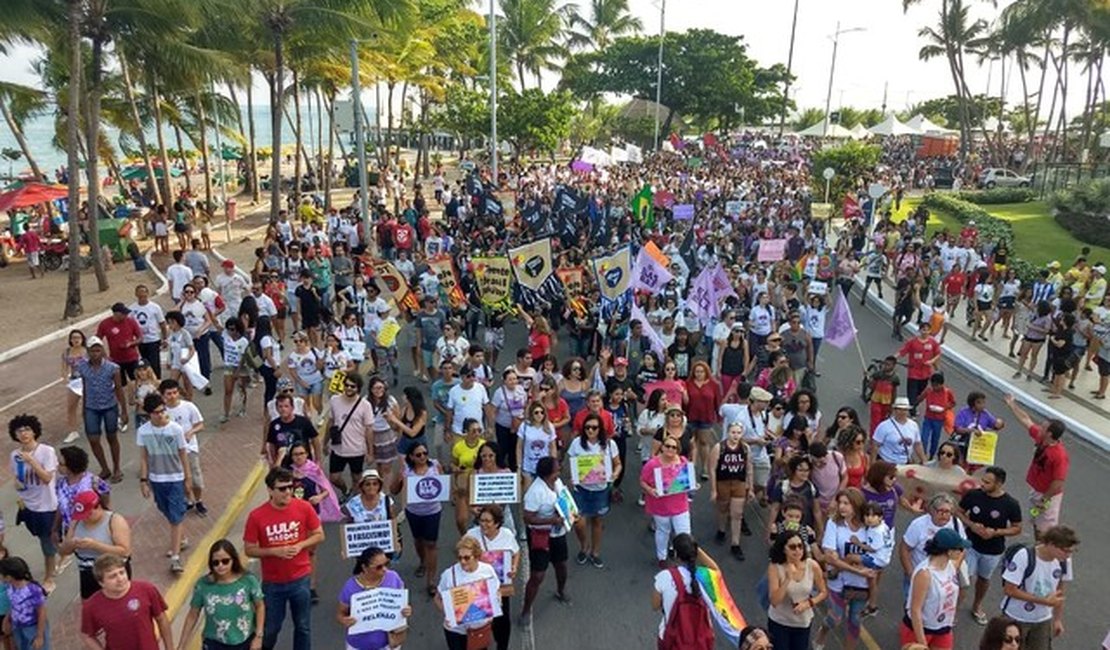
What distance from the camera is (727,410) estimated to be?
27.7 ft

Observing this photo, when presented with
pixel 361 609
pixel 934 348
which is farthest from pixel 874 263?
pixel 361 609

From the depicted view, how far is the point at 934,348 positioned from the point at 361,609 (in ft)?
27.3

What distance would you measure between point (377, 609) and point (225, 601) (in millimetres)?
948

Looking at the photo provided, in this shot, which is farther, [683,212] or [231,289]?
[683,212]

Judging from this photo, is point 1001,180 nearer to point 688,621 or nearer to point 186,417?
point 688,621

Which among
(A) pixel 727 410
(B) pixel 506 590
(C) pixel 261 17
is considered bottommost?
(B) pixel 506 590

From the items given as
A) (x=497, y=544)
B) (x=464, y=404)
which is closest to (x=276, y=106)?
(x=464, y=404)

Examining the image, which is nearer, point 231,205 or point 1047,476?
point 1047,476

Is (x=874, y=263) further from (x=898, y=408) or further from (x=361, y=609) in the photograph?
(x=361, y=609)

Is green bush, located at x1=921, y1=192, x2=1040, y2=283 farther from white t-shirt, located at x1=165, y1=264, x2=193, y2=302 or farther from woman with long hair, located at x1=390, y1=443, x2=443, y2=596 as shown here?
white t-shirt, located at x1=165, y1=264, x2=193, y2=302

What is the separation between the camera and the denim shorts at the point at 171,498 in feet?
24.2

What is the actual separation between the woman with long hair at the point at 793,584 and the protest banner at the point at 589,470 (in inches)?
86.0

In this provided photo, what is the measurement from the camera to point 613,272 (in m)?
12.7

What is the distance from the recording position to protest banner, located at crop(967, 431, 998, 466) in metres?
7.96
